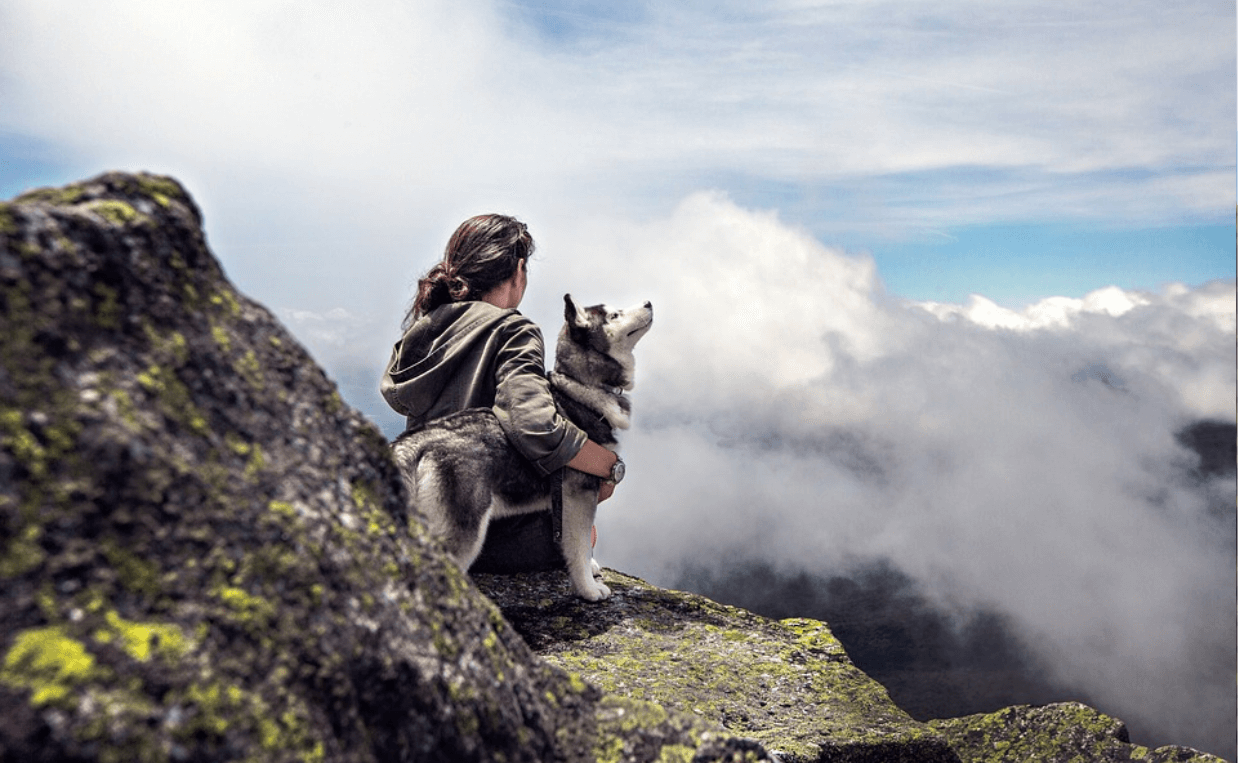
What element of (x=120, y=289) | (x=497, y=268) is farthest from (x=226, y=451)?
(x=497, y=268)

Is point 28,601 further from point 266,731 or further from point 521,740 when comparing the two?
point 521,740

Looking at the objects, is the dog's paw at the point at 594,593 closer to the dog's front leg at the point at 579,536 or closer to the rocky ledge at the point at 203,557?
the dog's front leg at the point at 579,536

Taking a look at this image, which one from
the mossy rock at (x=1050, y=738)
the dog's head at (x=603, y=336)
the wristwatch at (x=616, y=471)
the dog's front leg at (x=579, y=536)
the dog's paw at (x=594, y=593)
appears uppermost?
the dog's head at (x=603, y=336)

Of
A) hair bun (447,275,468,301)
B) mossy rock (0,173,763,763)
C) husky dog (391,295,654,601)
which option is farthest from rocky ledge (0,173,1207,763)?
hair bun (447,275,468,301)

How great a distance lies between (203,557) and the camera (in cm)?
248

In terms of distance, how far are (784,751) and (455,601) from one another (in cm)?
381

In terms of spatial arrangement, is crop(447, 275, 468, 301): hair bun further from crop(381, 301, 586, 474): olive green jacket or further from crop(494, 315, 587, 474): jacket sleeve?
crop(494, 315, 587, 474): jacket sleeve

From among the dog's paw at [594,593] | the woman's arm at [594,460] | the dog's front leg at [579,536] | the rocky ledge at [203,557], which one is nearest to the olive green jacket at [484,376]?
the woman's arm at [594,460]

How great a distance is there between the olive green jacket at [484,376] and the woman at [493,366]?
11 mm

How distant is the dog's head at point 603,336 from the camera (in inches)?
368

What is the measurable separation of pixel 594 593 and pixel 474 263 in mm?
3898

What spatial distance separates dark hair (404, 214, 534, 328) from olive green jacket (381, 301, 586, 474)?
222mm

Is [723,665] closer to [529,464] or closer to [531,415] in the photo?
[529,464]

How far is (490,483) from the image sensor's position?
7.89 metres
